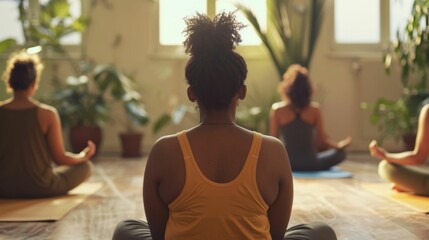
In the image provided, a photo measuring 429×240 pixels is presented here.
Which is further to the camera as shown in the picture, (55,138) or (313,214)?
(55,138)

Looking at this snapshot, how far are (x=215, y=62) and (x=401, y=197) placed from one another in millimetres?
2062

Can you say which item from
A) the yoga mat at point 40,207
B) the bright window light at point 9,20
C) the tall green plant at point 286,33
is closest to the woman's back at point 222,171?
→ the yoga mat at point 40,207

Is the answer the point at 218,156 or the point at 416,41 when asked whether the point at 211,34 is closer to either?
the point at 218,156

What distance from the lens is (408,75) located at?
Result: 17.7 feet

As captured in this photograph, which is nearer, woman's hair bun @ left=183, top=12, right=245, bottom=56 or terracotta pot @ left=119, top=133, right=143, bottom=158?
woman's hair bun @ left=183, top=12, right=245, bottom=56

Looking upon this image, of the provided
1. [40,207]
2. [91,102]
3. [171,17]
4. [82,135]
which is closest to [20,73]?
[40,207]

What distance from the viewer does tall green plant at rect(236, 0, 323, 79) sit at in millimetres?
5547

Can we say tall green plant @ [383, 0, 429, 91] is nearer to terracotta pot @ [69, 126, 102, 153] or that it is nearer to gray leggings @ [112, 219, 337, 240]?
gray leggings @ [112, 219, 337, 240]

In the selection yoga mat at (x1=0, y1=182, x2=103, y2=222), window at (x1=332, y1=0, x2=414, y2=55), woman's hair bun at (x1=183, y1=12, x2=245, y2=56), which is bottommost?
yoga mat at (x1=0, y1=182, x2=103, y2=222)

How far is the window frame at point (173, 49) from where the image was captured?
6148mm

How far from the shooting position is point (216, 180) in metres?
1.38

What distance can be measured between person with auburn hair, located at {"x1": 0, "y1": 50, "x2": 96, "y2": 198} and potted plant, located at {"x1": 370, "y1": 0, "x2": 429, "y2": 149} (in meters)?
2.24

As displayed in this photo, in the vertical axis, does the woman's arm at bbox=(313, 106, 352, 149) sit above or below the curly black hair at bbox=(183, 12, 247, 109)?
below

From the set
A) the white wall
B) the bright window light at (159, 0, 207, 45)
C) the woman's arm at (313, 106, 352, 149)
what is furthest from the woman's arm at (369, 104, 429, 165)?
the bright window light at (159, 0, 207, 45)
